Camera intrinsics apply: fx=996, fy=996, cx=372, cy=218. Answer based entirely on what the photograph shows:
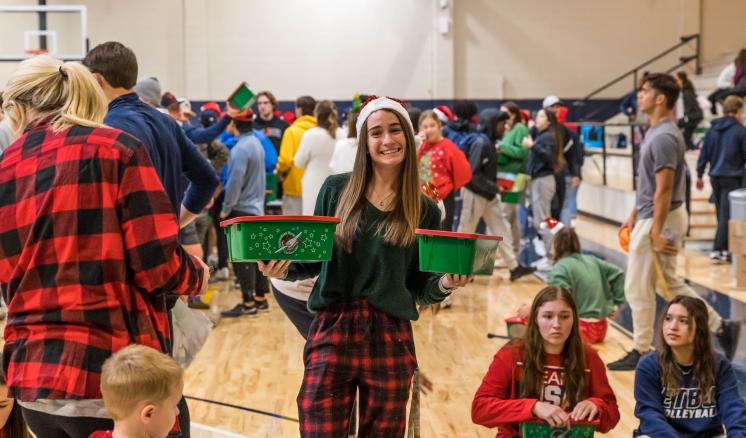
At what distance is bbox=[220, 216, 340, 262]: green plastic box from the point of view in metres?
2.63

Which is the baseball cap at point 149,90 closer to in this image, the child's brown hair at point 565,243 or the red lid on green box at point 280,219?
the red lid on green box at point 280,219

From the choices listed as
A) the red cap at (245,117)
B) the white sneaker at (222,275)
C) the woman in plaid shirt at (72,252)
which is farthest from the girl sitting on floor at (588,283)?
the woman in plaid shirt at (72,252)

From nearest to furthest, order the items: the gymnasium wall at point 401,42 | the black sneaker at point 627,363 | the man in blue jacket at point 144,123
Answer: the man in blue jacket at point 144,123 < the black sneaker at point 627,363 < the gymnasium wall at point 401,42

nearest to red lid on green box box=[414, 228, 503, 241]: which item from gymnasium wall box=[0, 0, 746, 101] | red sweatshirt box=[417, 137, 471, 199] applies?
red sweatshirt box=[417, 137, 471, 199]

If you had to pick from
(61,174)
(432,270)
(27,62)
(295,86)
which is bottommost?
(432,270)

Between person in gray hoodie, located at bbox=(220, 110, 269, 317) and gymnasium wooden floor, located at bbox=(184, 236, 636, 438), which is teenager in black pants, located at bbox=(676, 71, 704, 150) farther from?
person in gray hoodie, located at bbox=(220, 110, 269, 317)

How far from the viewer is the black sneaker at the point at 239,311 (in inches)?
315

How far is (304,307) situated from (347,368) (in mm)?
967

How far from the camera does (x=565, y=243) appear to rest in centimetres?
684

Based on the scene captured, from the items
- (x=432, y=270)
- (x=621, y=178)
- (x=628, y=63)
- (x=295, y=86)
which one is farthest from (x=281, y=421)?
(x=628, y=63)

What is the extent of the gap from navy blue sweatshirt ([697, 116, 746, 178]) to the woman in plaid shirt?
28.8 ft

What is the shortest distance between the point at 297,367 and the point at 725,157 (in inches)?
234

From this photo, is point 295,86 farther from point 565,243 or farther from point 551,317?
point 551,317

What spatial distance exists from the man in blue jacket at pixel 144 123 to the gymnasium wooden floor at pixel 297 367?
1695 millimetres
